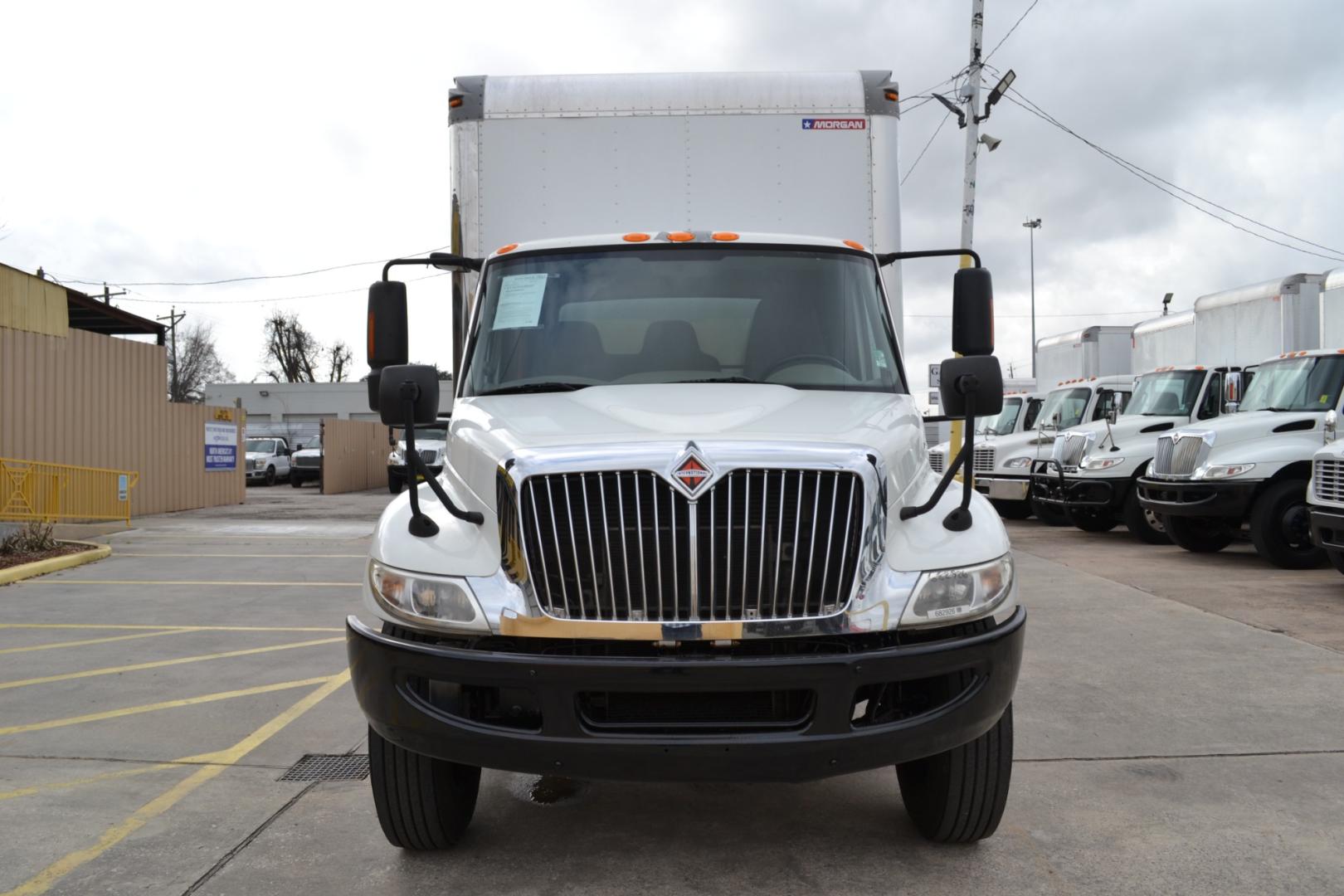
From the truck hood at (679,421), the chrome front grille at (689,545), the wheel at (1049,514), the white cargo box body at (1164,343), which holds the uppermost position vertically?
the white cargo box body at (1164,343)

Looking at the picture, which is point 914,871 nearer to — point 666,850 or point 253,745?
point 666,850

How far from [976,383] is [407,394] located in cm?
189

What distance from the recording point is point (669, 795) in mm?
4633

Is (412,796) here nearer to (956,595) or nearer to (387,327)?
(387,327)

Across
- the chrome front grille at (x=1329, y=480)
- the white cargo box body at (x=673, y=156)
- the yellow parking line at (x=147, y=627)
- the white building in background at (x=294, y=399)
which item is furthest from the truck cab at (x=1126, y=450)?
the white building in background at (x=294, y=399)

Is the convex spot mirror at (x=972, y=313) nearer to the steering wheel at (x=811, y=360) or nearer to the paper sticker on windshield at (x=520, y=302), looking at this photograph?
the steering wheel at (x=811, y=360)

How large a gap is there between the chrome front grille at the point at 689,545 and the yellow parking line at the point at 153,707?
357cm

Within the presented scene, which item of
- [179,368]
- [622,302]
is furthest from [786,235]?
[179,368]

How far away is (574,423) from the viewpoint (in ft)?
12.4

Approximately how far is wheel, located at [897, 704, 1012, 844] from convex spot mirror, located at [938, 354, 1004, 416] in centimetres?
100

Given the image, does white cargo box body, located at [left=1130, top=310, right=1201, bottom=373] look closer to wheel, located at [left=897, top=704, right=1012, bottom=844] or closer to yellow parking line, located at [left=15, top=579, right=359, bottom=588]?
yellow parking line, located at [left=15, top=579, right=359, bottom=588]

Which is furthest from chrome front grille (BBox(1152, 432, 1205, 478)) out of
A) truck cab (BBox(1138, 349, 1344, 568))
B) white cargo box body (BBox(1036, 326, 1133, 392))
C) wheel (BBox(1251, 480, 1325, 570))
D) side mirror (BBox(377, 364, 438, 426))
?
side mirror (BBox(377, 364, 438, 426))

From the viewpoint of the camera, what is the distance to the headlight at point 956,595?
11.1ft

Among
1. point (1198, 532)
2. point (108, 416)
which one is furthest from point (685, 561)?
point (108, 416)
